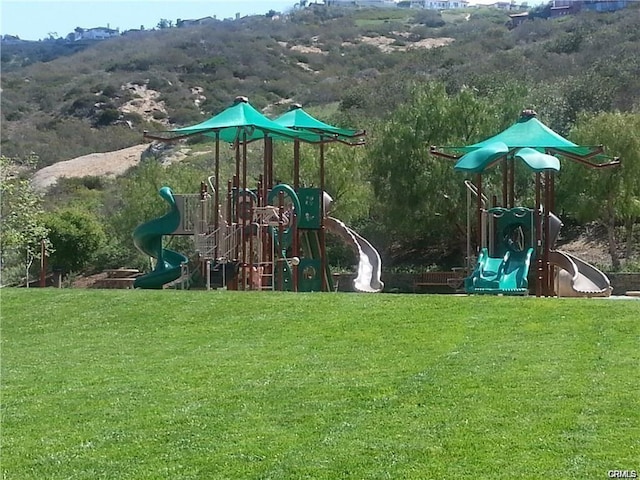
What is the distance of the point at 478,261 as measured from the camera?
64.9 feet

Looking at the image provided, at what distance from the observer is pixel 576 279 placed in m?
20.4

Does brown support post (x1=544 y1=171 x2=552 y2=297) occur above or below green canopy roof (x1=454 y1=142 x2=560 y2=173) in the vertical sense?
below

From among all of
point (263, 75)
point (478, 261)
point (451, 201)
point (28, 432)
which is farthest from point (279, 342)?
point (263, 75)

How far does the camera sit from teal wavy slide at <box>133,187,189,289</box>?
21.1 m

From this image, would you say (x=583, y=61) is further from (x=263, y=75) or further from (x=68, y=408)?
(x=68, y=408)

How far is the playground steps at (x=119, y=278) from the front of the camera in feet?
93.2

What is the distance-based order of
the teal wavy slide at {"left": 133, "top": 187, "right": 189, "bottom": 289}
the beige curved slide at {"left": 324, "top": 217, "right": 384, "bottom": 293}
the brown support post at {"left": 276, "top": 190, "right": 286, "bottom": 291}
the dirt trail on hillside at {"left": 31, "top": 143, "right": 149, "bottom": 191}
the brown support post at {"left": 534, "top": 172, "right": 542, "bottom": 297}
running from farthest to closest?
the dirt trail on hillside at {"left": 31, "top": 143, "right": 149, "bottom": 191} → the beige curved slide at {"left": 324, "top": 217, "right": 384, "bottom": 293} → the teal wavy slide at {"left": 133, "top": 187, "right": 189, "bottom": 289} → the brown support post at {"left": 276, "top": 190, "right": 286, "bottom": 291} → the brown support post at {"left": 534, "top": 172, "right": 542, "bottom": 297}

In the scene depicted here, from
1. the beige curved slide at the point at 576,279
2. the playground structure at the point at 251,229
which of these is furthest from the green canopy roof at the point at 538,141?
the playground structure at the point at 251,229

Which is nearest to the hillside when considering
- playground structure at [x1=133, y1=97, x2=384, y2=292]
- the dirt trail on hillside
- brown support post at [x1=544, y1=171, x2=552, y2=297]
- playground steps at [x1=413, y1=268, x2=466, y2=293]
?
the dirt trail on hillside

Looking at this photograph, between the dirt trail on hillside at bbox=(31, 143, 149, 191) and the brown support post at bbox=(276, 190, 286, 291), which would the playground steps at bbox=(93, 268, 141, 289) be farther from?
the dirt trail on hillside at bbox=(31, 143, 149, 191)

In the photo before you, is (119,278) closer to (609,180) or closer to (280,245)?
(280,245)

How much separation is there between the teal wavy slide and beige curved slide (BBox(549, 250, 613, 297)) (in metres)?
8.00

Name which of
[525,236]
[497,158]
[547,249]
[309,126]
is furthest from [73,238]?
[547,249]

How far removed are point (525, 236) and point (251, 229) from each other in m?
5.92
